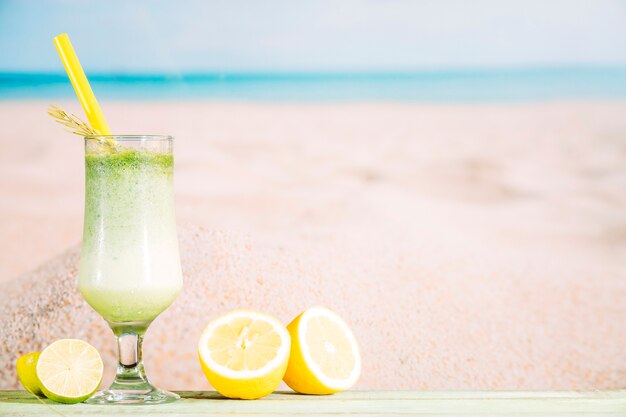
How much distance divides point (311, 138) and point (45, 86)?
1.11 m

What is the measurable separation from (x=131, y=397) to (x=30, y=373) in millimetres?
178

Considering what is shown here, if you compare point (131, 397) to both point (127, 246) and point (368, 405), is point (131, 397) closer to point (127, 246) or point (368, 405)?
point (127, 246)

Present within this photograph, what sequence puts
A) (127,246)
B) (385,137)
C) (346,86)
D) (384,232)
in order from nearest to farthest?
(127,246)
(384,232)
(346,86)
(385,137)

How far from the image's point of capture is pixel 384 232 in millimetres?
3025

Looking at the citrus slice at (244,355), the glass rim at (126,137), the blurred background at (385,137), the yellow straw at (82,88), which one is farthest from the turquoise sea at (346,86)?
the citrus slice at (244,355)

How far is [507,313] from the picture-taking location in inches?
106

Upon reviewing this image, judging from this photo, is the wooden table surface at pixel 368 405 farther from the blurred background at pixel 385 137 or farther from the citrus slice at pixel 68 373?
the blurred background at pixel 385 137

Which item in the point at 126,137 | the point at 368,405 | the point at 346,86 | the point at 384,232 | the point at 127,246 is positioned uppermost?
the point at 346,86

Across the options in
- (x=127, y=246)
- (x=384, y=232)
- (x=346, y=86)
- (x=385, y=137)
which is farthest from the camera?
(x=385, y=137)

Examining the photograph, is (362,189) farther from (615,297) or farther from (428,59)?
(615,297)

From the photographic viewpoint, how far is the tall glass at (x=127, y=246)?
4.68 ft

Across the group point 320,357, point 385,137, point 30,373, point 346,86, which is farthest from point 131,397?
point 385,137

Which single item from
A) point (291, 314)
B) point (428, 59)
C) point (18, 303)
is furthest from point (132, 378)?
point (428, 59)

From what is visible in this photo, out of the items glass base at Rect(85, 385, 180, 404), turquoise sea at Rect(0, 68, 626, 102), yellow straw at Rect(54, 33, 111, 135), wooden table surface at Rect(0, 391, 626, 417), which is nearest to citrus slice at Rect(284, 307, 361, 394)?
wooden table surface at Rect(0, 391, 626, 417)
